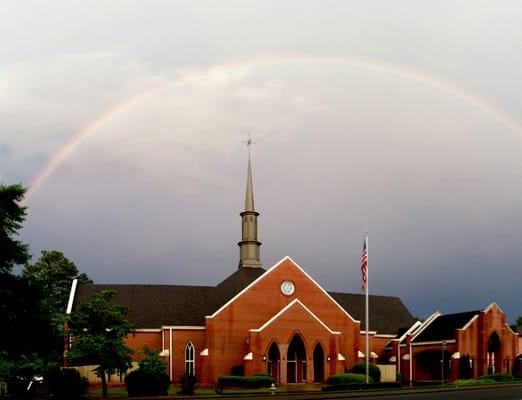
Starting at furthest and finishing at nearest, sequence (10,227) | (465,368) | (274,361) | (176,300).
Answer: (176,300), (465,368), (274,361), (10,227)

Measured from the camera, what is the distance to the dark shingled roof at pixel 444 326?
2825 inches

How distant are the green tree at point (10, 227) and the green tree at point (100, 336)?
7.65m

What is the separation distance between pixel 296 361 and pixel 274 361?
2.29 m

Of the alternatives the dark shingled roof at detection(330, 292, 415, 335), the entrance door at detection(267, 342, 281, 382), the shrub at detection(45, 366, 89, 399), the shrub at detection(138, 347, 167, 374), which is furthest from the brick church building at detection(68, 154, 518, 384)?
the shrub at detection(45, 366, 89, 399)

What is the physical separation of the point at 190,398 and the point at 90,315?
10535 millimetres

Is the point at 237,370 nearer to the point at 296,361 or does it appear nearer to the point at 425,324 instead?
the point at 296,361

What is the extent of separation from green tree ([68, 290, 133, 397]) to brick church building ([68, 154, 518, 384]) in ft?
61.2

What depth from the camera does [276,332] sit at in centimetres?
6638

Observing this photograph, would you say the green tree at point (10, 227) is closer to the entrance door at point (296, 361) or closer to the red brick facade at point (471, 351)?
the entrance door at point (296, 361)

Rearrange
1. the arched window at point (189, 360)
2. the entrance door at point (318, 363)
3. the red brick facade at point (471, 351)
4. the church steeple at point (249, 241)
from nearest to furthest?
the entrance door at point (318, 363)
the red brick facade at point (471, 351)
the arched window at point (189, 360)
the church steeple at point (249, 241)

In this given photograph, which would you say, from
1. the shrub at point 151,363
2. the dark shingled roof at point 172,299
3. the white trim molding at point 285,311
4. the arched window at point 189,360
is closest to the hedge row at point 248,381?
the white trim molding at point 285,311

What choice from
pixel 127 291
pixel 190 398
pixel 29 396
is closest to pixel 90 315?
pixel 29 396

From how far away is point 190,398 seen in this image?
4331cm

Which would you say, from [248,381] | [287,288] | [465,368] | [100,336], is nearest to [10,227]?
[100,336]
